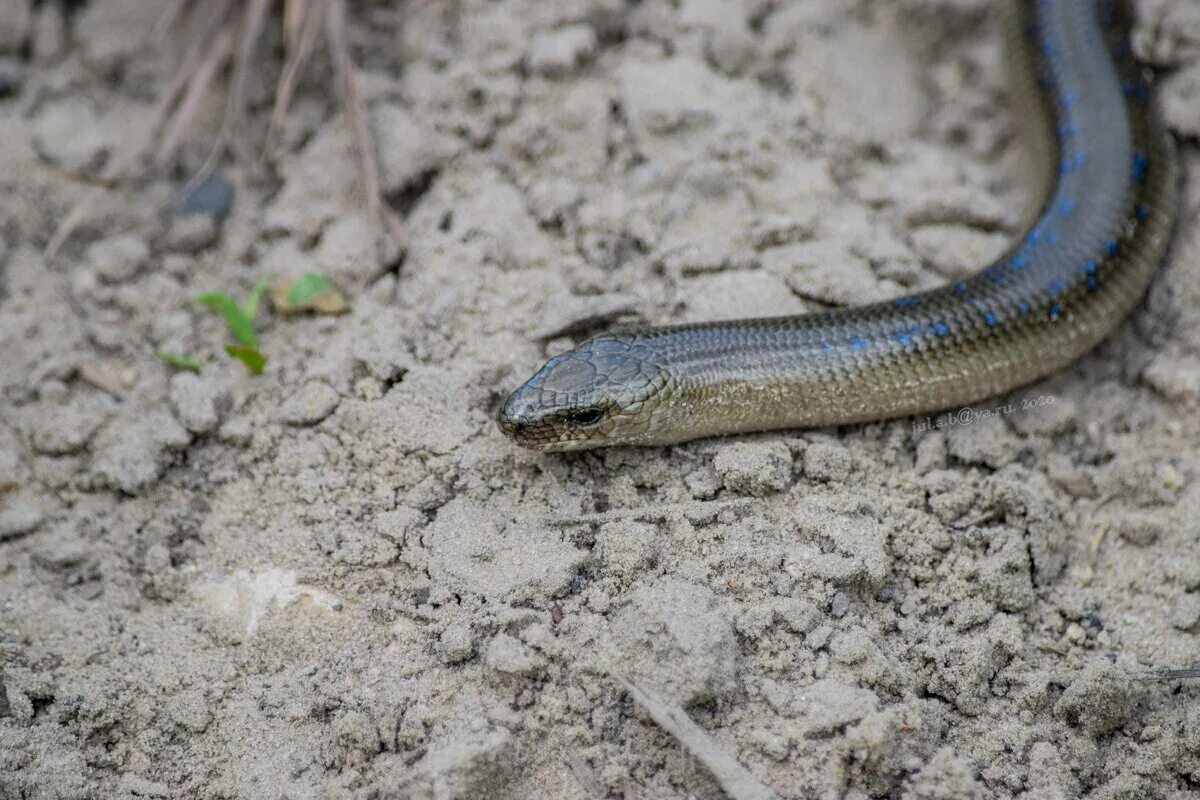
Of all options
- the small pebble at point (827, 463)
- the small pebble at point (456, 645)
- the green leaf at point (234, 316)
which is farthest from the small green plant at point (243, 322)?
the small pebble at point (827, 463)

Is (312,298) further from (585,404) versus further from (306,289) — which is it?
(585,404)

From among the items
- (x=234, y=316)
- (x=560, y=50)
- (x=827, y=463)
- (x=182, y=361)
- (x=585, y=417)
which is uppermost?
(x=560, y=50)

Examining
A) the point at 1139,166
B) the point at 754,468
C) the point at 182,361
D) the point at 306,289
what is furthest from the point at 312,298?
the point at 1139,166

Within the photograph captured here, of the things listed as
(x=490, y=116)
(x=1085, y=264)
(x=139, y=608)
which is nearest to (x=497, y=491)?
(x=139, y=608)

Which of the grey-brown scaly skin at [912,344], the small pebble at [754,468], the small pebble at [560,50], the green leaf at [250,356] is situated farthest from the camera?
the small pebble at [560,50]

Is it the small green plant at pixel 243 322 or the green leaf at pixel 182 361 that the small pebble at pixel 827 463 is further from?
the green leaf at pixel 182 361

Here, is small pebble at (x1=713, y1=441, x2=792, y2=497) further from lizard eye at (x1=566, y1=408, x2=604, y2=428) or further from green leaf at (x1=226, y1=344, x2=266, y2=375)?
green leaf at (x1=226, y1=344, x2=266, y2=375)

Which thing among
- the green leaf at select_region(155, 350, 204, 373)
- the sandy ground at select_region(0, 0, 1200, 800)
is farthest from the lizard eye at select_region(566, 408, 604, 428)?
the green leaf at select_region(155, 350, 204, 373)
